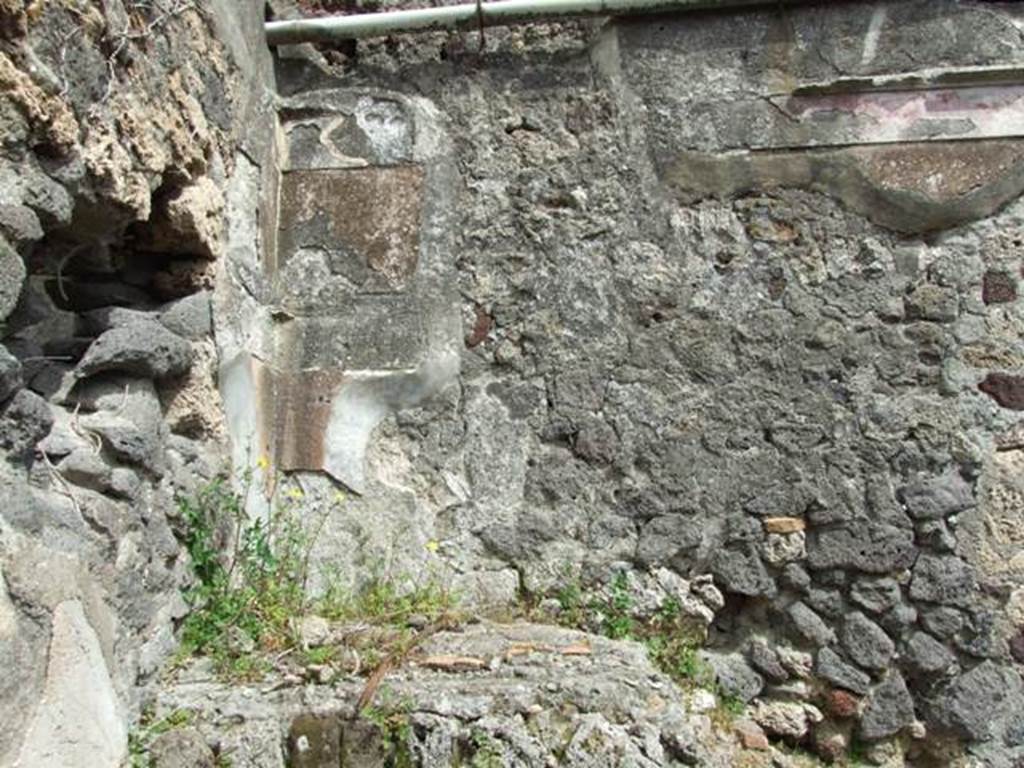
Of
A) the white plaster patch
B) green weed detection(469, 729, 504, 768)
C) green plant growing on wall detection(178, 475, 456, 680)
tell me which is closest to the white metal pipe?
green plant growing on wall detection(178, 475, 456, 680)

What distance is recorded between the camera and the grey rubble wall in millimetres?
3162

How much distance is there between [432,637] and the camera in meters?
2.91

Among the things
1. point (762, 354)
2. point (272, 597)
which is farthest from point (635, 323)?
point (272, 597)

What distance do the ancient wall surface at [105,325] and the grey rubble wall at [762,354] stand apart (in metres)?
0.72

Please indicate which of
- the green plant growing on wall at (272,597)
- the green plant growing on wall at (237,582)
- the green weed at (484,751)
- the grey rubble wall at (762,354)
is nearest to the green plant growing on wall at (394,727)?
the green weed at (484,751)

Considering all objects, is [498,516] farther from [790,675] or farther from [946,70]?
[946,70]

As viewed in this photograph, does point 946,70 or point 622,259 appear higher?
point 946,70

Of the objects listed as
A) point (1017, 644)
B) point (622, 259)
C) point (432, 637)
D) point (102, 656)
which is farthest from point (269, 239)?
point (1017, 644)

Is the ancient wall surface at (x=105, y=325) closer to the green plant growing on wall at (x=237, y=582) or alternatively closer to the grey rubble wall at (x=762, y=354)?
the green plant growing on wall at (x=237, y=582)

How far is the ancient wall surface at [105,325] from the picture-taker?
207 centimetres

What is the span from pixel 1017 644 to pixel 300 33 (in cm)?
300

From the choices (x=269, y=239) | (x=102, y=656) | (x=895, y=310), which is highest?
(x=269, y=239)

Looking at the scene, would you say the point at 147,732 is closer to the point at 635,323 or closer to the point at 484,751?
the point at 484,751

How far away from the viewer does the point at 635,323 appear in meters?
3.40
